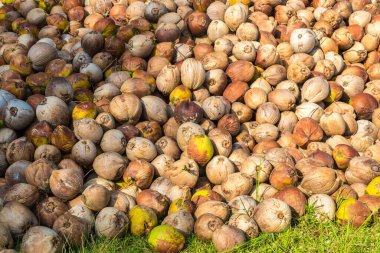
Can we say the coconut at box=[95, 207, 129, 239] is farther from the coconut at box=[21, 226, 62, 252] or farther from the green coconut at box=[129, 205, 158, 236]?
the coconut at box=[21, 226, 62, 252]

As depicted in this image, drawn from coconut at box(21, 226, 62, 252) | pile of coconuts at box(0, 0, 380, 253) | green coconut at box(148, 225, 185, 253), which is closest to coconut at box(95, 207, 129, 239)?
pile of coconuts at box(0, 0, 380, 253)

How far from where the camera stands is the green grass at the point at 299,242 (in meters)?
4.57

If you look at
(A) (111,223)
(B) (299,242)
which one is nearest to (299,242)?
(B) (299,242)

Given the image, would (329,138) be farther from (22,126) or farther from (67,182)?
(22,126)

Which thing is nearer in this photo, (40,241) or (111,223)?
(40,241)

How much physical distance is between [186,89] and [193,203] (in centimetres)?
177

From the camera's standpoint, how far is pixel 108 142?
18.4ft

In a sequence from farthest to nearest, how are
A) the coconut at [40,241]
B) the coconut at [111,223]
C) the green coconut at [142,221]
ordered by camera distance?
the green coconut at [142,221] → the coconut at [111,223] → the coconut at [40,241]

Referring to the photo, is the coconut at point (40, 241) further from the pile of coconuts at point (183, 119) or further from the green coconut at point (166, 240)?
the green coconut at point (166, 240)

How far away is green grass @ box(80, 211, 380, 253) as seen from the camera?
180 inches

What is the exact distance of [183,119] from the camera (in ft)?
19.3

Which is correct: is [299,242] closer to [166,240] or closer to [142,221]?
[166,240]

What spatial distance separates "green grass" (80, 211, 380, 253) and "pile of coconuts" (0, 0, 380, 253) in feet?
0.31

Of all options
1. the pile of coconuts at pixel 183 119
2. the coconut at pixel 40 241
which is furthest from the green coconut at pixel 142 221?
the coconut at pixel 40 241
